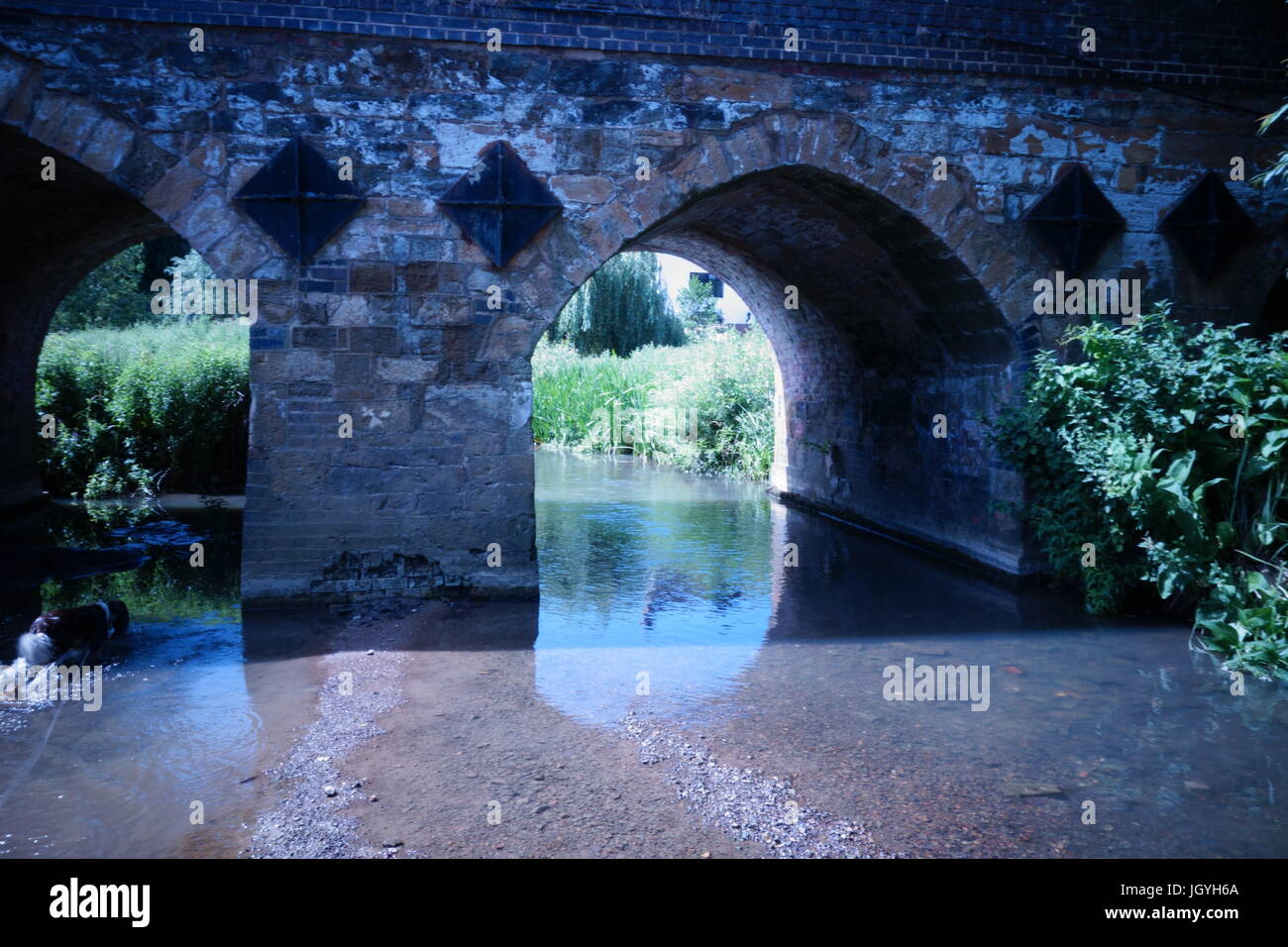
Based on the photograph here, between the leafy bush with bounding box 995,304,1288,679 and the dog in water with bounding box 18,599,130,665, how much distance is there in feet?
20.7

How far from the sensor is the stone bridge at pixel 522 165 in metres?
6.25

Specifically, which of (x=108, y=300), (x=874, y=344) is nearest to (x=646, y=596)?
(x=874, y=344)

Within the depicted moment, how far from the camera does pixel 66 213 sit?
8.91 metres

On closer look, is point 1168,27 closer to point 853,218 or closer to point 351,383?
point 853,218

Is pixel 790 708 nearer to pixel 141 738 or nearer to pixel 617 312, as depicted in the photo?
pixel 141 738

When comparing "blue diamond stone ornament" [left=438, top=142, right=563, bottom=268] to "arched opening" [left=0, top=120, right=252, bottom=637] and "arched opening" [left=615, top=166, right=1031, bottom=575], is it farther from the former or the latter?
"arched opening" [left=0, top=120, right=252, bottom=637]

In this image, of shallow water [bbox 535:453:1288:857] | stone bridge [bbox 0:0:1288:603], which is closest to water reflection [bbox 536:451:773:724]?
shallow water [bbox 535:453:1288:857]

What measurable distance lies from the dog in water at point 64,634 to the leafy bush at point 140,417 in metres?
6.91

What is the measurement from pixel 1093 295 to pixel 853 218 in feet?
6.62

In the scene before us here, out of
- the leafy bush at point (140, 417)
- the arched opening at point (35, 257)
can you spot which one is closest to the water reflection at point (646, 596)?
the leafy bush at point (140, 417)

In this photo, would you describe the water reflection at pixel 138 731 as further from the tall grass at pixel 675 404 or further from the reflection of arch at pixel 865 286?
the tall grass at pixel 675 404

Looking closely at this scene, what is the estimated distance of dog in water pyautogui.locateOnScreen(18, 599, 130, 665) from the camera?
4.98 meters

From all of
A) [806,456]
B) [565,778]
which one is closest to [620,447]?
[806,456]

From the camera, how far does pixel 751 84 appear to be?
22.4 ft
